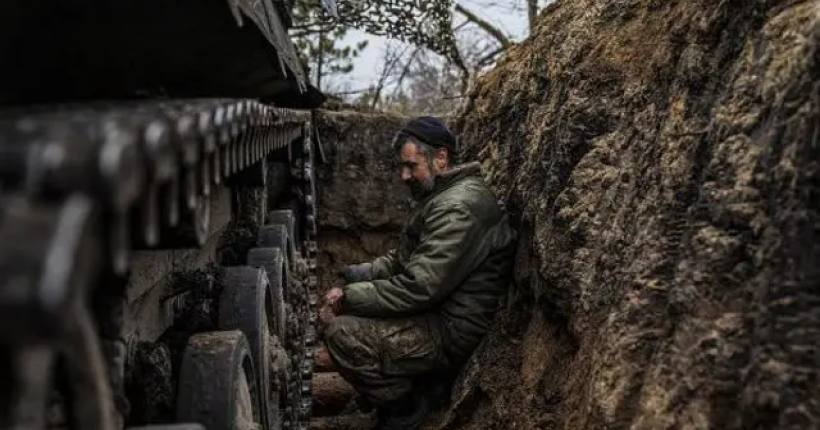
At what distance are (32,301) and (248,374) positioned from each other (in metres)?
2.65

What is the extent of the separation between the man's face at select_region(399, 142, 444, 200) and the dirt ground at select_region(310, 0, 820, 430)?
1.51 ft

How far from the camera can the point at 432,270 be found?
197 inches

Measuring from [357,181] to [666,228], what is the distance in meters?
6.10

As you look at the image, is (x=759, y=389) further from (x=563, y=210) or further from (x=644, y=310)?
(x=563, y=210)

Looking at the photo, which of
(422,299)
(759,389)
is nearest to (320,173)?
(422,299)

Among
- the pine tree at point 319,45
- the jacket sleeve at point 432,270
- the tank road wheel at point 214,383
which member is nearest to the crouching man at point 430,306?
the jacket sleeve at point 432,270

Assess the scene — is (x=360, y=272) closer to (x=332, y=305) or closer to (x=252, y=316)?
(x=332, y=305)

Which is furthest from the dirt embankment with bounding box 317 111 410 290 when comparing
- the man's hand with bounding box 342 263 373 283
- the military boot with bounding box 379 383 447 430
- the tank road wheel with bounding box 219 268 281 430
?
the tank road wheel with bounding box 219 268 281 430

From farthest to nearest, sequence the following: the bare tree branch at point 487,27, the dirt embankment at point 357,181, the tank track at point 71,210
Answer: the bare tree branch at point 487,27 < the dirt embankment at point 357,181 < the tank track at point 71,210

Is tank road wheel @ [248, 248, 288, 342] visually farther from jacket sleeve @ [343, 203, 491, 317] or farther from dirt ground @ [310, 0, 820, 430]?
dirt ground @ [310, 0, 820, 430]

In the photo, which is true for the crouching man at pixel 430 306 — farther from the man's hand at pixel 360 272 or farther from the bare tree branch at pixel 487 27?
the bare tree branch at pixel 487 27

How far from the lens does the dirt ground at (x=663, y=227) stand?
2664 mm

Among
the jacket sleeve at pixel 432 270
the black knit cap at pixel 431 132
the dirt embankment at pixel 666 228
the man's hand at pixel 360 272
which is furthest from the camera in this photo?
the man's hand at pixel 360 272

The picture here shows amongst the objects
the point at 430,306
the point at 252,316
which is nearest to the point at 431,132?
the point at 430,306
